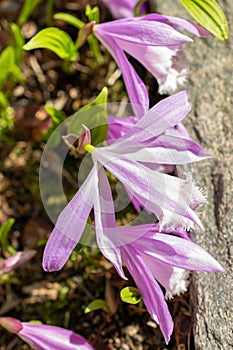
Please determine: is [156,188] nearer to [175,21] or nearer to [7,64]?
[175,21]

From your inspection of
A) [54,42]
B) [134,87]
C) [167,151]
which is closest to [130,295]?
A: [167,151]

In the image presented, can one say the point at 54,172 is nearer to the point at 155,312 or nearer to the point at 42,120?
the point at 42,120

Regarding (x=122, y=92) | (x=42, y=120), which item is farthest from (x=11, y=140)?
(x=122, y=92)

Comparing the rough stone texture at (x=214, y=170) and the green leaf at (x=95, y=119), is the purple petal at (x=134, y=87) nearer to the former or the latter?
the green leaf at (x=95, y=119)

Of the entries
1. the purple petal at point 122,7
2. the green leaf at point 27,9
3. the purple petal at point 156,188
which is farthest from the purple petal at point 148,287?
the green leaf at point 27,9

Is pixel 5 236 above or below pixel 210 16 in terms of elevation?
below

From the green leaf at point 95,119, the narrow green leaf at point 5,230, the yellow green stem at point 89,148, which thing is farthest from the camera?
the narrow green leaf at point 5,230

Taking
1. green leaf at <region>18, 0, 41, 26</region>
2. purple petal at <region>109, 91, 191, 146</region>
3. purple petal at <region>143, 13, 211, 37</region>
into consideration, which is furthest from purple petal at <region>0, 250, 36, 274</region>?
green leaf at <region>18, 0, 41, 26</region>
